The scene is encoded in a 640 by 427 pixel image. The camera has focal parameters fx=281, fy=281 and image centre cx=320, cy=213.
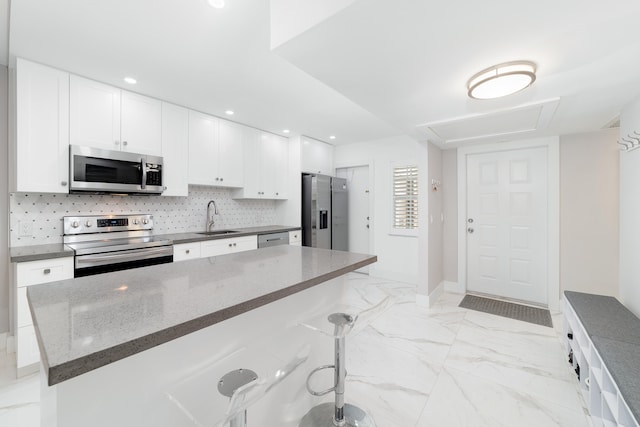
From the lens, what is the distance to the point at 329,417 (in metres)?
1.56

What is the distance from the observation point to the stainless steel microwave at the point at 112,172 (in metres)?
2.42

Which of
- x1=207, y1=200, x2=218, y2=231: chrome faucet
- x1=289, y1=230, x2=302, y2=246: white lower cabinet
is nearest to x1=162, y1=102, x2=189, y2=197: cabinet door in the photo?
x1=207, y1=200, x2=218, y2=231: chrome faucet

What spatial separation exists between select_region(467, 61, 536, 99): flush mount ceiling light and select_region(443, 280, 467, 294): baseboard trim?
3.00 meters

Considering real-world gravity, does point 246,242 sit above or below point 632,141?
below

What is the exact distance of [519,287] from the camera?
3.71 meters

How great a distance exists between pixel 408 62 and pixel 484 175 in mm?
2909

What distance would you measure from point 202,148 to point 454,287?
3.93m

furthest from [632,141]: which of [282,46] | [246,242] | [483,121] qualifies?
[246,242]

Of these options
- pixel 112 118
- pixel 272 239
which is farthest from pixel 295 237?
pixel 112 118

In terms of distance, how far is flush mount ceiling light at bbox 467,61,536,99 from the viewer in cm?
162

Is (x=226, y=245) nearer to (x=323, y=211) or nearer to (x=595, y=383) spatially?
(x=323, y=211)

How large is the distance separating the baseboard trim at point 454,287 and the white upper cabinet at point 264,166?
2776 mm

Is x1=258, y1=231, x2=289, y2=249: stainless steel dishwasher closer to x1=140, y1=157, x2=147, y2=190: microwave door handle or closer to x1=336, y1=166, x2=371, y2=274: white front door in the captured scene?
x1=140, y1=157, x2=147, y2=190: microwave door handle

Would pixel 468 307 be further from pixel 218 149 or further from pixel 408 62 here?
pixel 218 149
